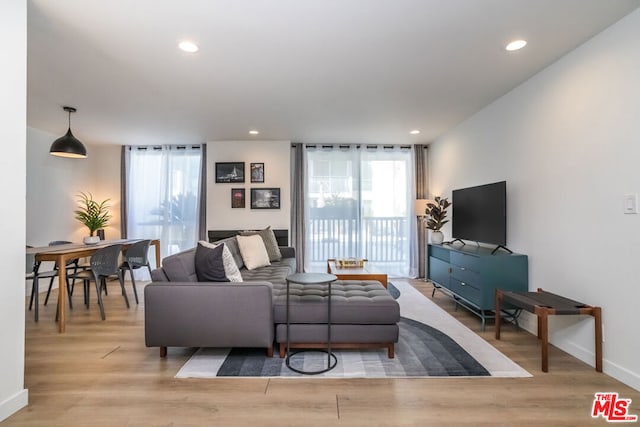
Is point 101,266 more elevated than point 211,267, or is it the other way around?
point 211,267

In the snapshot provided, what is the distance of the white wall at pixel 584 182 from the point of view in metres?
2.12

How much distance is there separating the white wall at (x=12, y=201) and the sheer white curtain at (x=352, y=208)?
410 centimetres

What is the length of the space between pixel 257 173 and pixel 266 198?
46 cm

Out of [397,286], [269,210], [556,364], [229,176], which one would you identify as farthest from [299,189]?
[556,364]

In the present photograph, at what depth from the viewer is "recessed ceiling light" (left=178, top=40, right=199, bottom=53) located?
7.73 ft

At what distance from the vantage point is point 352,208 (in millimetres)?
5664

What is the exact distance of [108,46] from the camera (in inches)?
95.0

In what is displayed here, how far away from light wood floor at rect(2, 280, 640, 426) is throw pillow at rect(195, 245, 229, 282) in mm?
654

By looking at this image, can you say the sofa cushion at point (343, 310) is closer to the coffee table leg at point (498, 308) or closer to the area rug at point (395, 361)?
the area rug at point (395, 361)

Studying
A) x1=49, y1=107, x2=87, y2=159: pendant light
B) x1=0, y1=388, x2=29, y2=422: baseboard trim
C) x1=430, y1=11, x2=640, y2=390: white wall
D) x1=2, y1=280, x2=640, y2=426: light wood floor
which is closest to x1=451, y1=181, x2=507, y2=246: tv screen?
x1=430, y1=11, x2=640, y2=390: white wall

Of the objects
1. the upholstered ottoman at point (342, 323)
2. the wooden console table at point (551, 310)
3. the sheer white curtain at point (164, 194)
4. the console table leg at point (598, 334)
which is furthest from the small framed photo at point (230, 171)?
the console table leg at point (598, 334)

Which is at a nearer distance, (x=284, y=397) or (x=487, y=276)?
(x=284, y=397)

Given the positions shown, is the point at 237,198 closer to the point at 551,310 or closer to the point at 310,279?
the point at 310,279

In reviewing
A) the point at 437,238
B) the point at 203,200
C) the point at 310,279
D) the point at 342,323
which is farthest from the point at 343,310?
the point at 203,200
